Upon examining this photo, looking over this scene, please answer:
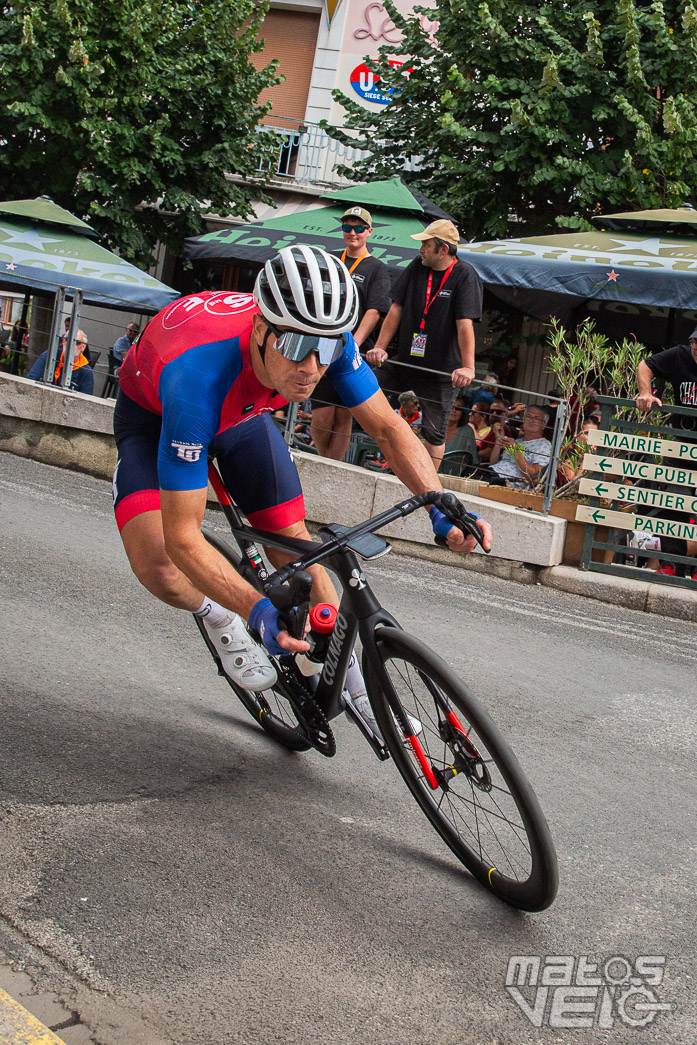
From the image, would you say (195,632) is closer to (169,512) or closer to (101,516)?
(169,512)

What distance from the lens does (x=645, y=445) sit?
849 cm

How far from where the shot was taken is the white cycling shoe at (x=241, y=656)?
11.5 feet

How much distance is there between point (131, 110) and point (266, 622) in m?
18.1

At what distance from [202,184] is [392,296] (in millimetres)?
13187

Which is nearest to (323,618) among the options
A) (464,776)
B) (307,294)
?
(464,776)

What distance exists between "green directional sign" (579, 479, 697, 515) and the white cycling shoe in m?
5.43

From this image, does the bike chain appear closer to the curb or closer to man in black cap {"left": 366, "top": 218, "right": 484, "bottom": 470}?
the curb

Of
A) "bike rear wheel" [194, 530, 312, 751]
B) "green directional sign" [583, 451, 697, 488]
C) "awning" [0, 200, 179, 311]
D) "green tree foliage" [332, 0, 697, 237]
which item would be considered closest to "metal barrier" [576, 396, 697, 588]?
"green directional sign" [583, 451, 697, 488]

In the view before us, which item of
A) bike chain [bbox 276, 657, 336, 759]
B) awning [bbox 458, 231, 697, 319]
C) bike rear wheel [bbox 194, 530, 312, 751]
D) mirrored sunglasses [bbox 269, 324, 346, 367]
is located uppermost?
awning [bbox 458, 231, 697, 319]

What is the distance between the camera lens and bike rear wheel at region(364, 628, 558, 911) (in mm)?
3004

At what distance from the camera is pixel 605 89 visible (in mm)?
15695

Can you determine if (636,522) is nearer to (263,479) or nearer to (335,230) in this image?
(263,479)

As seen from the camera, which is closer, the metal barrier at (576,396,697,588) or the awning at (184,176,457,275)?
the metal barrier at (576,396,697,588)

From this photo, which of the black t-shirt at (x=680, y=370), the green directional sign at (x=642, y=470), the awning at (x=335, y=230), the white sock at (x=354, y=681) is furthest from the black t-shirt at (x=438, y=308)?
the white sock at (x=354, y=681)
